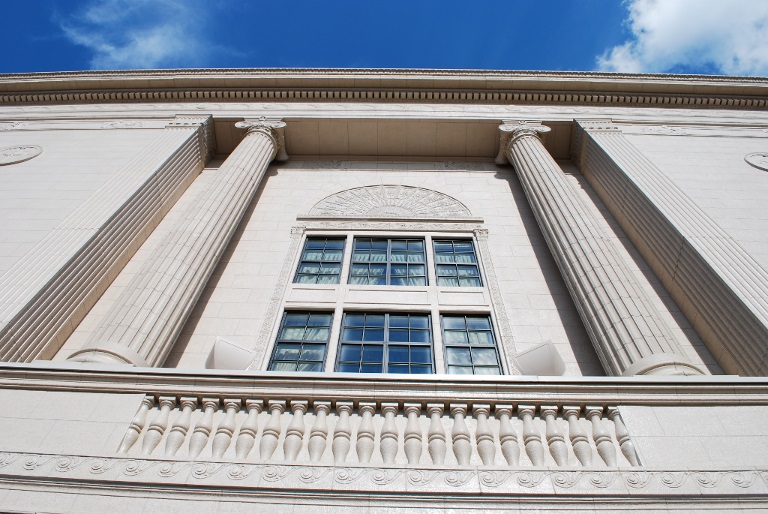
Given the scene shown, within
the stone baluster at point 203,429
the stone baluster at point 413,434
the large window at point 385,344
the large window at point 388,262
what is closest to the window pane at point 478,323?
the large window at point 385,344

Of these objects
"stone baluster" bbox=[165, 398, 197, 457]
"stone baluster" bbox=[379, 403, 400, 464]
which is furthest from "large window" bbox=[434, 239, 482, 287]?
"stone baluster" bbox=[165, 398, 197, 457]

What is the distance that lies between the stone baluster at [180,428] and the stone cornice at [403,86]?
13072mm

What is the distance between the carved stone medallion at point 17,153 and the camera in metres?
14.8

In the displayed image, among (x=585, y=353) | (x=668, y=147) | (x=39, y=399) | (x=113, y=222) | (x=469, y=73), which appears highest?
(x=469, y=73)

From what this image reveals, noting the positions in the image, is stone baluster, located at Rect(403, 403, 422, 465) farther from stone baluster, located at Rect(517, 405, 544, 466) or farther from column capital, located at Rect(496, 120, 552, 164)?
column capital, located at Rect(496, 120, 552, 164)

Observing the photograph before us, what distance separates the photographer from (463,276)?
12.4 m

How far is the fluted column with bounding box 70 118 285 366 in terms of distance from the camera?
335 inches

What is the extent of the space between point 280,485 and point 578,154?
13977 millimetres

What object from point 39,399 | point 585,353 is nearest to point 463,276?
point 585,353

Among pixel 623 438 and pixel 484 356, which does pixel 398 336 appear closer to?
pixel 484 356

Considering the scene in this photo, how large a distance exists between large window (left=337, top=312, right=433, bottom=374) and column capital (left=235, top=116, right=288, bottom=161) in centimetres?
742

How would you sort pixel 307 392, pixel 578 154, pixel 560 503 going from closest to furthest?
pixel 560 503 < pixel 307 392 < pixel 578 154

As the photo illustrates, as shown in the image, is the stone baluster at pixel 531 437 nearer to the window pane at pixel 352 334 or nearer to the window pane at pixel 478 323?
the window pane at pixel 478 323

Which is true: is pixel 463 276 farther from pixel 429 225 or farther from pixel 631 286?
pixel 631 286
